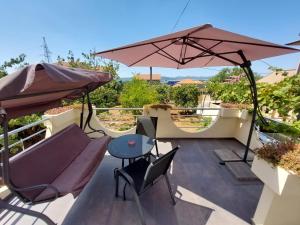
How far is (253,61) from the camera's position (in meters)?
3.10

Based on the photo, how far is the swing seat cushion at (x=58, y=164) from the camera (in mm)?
1653

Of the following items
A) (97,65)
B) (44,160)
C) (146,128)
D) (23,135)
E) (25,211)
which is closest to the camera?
(25,211)

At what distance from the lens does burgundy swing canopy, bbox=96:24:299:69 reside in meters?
1.96

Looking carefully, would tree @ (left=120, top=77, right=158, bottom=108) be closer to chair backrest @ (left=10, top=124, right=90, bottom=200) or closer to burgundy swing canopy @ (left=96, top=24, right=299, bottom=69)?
burgundy swing canopy @ (left=96, top=24, right=299, bottom=69)

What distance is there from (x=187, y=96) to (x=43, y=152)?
54.6 feet

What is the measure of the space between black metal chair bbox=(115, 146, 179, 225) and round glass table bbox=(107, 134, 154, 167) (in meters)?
0.15

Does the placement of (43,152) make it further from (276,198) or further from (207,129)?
(207,129)

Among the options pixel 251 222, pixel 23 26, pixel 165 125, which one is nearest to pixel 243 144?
pixel 165 125

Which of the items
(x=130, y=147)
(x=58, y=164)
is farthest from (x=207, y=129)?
(x=58, y=164)

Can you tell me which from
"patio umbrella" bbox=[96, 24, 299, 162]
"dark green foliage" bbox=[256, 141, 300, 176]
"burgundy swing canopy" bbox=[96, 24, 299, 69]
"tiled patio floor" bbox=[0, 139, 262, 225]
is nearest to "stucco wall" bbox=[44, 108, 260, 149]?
"patio umbrella" bbox=[96, 24, 299, 162]

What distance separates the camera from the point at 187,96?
695 inches

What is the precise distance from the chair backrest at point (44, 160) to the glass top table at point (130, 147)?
23.6 inches

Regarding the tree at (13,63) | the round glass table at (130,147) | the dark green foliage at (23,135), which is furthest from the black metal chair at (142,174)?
the tree at (13,63)

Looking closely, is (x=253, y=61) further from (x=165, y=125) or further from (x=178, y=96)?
(x=178, y=96)
